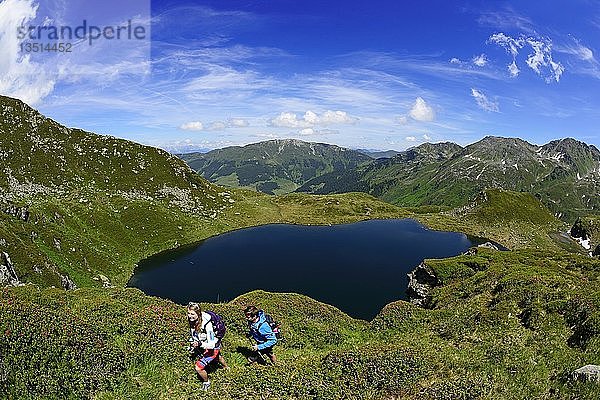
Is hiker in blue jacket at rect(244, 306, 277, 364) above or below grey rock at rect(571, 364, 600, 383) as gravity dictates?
below

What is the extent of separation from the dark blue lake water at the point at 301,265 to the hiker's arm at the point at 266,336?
171 ft

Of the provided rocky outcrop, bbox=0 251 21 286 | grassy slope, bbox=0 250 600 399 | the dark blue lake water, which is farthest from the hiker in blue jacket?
the dark blue lake water

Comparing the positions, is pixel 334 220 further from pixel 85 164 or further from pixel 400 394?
pixel 400 394

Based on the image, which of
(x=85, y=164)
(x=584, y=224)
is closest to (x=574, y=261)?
(x=584, y=224)

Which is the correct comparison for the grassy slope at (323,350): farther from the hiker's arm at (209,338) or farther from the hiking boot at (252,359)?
the hiker's arm at (209,338)

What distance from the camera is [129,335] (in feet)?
61.6

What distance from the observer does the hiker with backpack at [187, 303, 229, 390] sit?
16.0 metres

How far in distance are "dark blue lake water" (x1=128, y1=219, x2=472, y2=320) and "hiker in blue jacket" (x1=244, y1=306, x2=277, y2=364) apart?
51903 mm

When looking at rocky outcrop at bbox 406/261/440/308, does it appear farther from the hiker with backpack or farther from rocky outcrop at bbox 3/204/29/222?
rocky outcrop at bbox 3/204/29/222

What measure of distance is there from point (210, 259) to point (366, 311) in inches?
1848

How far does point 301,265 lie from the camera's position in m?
95.0

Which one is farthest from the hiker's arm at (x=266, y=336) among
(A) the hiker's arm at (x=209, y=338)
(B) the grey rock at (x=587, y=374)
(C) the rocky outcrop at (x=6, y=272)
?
(C) the rocky outcrop at (x=6, y=272)

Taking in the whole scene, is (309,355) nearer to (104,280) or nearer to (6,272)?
(6,272)

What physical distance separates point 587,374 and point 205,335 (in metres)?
15.3
